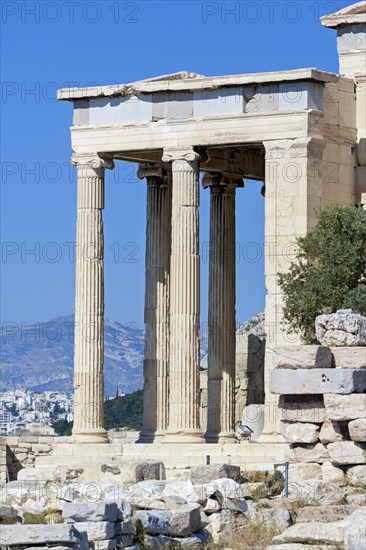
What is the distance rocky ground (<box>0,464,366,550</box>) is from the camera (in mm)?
29203

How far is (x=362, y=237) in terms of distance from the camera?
50938mm

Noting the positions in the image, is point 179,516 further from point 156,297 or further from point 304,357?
point 156,297

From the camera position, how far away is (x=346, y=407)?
1352 inches

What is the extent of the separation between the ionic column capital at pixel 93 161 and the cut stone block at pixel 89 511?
84.4 ft

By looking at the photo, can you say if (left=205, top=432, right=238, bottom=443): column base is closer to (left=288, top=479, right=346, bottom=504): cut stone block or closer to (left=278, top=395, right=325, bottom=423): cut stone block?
(left=278, top=395, right=325, bottom=423): cut stone block

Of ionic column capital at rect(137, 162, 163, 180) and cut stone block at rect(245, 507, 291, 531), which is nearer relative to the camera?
cut stone block at rect(245, 507, 291, 531)

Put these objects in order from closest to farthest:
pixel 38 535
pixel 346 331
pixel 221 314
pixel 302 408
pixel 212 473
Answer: pixel 38 535 < pixel 302 408 < pixel 346 331 < pixel 212 473 < pixel 221 314

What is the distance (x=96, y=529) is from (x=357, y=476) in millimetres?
5969

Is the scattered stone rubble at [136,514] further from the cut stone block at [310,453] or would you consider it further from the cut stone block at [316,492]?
the cut stone block at [310,453]

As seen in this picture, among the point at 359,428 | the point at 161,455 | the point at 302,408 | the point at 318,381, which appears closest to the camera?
the point at 359,428

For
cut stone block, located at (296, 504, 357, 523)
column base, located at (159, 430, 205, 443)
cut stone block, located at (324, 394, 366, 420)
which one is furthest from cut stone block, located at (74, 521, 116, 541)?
column base, located at (159, 430, 205, 443)

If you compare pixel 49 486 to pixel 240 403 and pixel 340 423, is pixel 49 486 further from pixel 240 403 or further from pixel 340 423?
pixel 240 403

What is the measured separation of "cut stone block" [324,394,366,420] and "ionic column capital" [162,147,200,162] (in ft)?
66.3

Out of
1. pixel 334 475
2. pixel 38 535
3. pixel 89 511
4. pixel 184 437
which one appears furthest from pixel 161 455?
pixel 38 535
